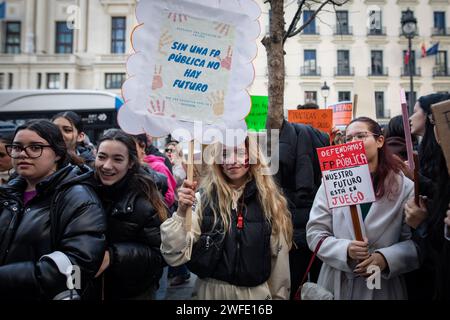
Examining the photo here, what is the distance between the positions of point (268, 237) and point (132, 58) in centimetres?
137

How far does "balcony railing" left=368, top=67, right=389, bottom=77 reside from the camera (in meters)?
29.3

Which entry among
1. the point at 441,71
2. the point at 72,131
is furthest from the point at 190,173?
the point at 441,71

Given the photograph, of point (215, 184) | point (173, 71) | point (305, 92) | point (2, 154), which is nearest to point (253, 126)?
point (215, 184)

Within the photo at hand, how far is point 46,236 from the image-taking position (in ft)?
5.54

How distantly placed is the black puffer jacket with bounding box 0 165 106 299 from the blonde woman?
40 cm

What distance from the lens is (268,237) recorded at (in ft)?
6.86

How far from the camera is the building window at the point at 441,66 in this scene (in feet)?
94.7

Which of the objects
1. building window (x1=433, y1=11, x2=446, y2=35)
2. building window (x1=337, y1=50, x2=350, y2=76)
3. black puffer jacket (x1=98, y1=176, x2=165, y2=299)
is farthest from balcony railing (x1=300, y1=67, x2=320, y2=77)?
black puffer jacket (x1=98, y1=176, x2=165, y2=299)

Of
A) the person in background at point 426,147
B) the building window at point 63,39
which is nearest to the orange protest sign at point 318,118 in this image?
the person in background at point 426,147

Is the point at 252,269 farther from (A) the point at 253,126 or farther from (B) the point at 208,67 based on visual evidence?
(A) the point at 253,126

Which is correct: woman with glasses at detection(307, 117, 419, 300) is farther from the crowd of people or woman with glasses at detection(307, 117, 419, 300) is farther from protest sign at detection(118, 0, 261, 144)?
protest sign at detection(118, 0, 261, 144)

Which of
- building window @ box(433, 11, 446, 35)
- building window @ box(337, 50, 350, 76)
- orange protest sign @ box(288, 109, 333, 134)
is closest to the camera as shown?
orange protest sign @ box(288, 109, 333, 134)

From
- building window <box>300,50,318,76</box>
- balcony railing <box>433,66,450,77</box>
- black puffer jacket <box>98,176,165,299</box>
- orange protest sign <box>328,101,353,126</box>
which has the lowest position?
black puffer jacket <box>98,176,165,299</box>

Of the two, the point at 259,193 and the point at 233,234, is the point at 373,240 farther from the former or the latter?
the point at 233,234
